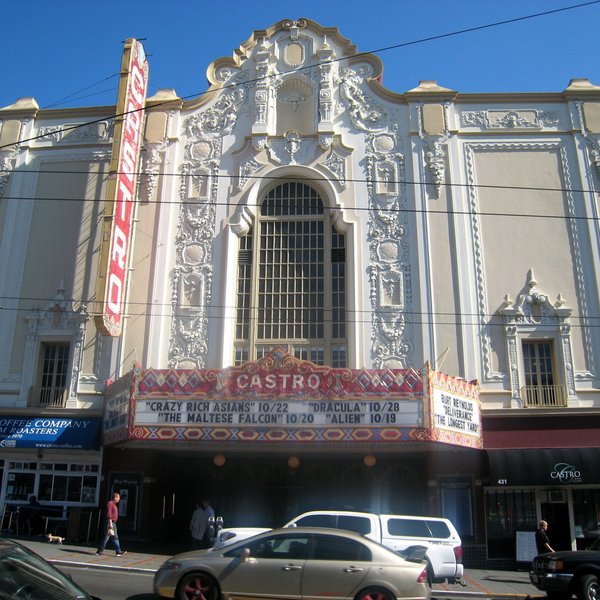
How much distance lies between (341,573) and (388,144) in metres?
16.5

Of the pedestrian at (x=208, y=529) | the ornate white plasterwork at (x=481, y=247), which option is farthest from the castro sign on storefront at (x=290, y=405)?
the ornate white plasterwork at (x=481, y=247)

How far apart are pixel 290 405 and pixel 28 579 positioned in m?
12.1

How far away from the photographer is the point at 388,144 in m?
23.0

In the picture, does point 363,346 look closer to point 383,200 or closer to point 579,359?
point 383,200

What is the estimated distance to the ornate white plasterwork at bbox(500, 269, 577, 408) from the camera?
20219mm

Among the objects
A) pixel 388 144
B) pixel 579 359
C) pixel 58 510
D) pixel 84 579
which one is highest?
pixel 388 144

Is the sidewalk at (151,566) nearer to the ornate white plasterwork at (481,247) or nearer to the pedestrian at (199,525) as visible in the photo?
the pedestrian at (199,525)

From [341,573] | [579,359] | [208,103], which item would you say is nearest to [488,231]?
[579,359]

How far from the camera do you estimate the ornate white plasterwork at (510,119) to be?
23.1m

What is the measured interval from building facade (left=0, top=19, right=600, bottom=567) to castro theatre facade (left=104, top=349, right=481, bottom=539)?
0.30 feet

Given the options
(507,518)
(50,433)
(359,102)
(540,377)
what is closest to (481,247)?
(540,377)

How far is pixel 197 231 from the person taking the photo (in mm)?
22594

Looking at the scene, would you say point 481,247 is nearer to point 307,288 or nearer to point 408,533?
point 307,288

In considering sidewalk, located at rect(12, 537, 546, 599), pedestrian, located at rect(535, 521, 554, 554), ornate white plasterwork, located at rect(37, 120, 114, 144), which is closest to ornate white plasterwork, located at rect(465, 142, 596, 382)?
pedestrian, located at rect(535, 521, 554, 554)
